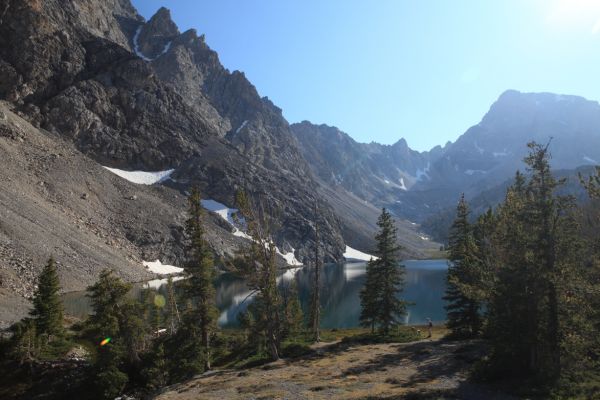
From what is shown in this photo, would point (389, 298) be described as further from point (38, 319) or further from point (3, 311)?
point (3, 311)

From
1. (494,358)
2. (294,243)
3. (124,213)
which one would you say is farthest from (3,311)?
(294,243)

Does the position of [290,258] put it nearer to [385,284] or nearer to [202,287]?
[385,284]

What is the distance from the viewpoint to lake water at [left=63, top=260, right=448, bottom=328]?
64.9 metres

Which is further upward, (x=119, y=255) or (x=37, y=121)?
(x=37, y=121)

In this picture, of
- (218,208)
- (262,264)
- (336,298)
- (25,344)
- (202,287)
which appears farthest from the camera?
(218,208)

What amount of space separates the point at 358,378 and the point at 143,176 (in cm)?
13532

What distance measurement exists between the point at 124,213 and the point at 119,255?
2284cm

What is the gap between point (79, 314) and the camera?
2223 inches

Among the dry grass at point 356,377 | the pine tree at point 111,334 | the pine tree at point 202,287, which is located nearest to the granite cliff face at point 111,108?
the pine tree at point 202,287

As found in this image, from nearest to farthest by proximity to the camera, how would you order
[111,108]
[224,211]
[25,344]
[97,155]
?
1. [25,344]
2. [97,155]
3. [111,108]
4. [224,211]

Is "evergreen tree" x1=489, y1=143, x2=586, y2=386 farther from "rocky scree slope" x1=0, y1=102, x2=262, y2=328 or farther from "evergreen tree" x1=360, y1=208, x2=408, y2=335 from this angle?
"rocky scree slope" x1=0, y1=102, x2=262, y2=328

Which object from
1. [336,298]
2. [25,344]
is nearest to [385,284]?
[25,344]

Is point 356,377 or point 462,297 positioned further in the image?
point 462,297

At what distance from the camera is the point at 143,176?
143 meters
